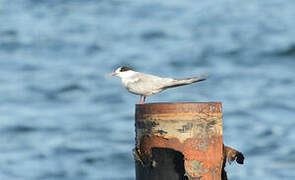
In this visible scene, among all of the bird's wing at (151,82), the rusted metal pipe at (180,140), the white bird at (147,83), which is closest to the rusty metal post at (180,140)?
the rusted metal pipe at (180,140)

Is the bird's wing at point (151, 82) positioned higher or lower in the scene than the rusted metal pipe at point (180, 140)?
higher

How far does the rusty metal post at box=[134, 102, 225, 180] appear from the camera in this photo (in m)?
4.24

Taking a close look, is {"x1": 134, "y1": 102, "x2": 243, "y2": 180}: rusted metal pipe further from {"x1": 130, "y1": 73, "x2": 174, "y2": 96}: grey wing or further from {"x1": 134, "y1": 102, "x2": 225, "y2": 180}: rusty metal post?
{"x1": 130, "y1": 73, "x2": 174, "y2": 96}: grey wing

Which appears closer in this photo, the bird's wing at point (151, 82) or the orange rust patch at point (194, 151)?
the orange rust patch at point (194, 151)

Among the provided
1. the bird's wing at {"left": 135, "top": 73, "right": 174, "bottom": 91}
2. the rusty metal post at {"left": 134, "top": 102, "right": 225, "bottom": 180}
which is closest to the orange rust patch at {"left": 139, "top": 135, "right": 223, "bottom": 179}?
the rusty metal post at {"left": 134, "top": 102, "right": 225, "bottom": 180}

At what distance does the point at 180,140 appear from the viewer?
4285 mm

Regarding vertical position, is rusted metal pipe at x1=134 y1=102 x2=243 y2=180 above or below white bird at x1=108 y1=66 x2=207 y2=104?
below

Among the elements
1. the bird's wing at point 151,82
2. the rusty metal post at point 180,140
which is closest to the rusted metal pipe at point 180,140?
the rusty metal post at point 180,140

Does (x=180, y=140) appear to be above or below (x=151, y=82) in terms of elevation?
below

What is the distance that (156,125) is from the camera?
4285 millimetres

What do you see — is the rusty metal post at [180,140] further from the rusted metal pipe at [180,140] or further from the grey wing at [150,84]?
the grey wing at [150,84]

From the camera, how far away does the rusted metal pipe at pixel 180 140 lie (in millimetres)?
4238

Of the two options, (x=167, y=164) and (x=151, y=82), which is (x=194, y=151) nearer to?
(x=167, y=164)

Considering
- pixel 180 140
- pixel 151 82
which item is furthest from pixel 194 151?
pixel 151 82
